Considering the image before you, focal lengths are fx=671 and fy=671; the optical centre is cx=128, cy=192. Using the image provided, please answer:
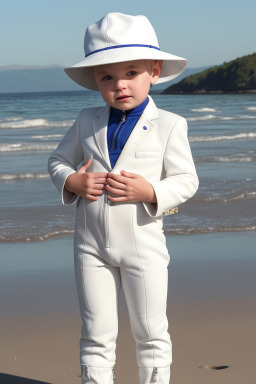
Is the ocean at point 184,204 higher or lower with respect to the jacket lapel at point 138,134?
lower

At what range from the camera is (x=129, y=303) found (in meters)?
2.62

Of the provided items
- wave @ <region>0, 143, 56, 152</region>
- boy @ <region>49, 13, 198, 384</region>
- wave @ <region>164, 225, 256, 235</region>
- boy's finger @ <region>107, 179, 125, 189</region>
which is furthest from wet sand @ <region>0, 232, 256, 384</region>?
wave @ <region>0, 143, 56, 152</region>

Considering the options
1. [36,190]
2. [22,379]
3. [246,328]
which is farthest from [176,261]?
[36,190]

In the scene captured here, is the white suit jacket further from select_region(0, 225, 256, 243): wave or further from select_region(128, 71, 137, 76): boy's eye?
select_region(0, 225, 256, 243): wave

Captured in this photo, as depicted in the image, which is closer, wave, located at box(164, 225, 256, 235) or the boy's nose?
the boy's nose

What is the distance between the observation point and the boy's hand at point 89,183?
8.29 feet

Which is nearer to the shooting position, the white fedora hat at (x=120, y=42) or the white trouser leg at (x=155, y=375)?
the white fedora hat at (x=120, y=42)

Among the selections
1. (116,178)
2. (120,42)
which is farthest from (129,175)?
(120,42)

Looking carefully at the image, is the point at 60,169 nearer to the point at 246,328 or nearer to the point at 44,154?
the point at 246,328

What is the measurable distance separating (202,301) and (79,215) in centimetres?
183

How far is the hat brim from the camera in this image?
2.44 metres

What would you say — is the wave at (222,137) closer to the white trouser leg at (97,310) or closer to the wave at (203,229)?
the wave at (203,229)

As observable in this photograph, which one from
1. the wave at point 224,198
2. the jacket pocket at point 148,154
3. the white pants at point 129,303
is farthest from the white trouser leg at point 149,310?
the wave at point 224,198

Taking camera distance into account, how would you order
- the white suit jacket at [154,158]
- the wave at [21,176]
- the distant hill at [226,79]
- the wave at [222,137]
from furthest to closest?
1. the distant hill at [226,79]
2. the wave at [222,137]
3. the wave at [21,176]
4. the white suit jacket at [154,158]
